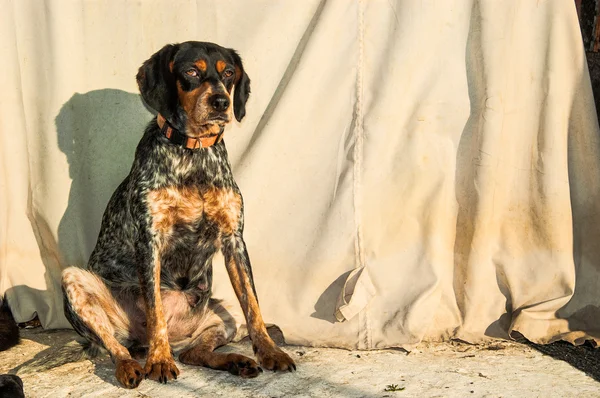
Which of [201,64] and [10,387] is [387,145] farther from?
[10,387]

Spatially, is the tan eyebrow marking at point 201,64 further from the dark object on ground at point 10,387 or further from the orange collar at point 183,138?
the dark object on ground at point 10,387

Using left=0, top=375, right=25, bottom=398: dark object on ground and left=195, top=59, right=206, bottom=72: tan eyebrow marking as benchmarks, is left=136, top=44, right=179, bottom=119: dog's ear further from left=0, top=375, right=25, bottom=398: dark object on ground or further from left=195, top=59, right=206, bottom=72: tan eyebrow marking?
left=0, top=375, right=25, bottom=398: dark object on ground

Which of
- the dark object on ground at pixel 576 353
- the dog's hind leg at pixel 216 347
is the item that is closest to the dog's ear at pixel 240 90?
the dog's hind leg at pixel 216 347

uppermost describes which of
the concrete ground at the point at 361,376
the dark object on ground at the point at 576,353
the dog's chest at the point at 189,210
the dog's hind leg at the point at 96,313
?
the dog's chest at the point at 189,210

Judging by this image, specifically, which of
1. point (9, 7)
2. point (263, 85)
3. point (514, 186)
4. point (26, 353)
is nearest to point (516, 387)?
point (514, 186)

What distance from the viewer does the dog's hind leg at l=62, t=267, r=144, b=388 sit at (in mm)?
4566

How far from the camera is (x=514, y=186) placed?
5.09 m

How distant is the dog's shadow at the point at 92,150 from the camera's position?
538cm

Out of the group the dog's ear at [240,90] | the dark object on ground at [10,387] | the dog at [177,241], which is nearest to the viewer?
the dark object on ground at [10,387]

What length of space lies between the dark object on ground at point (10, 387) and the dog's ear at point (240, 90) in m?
Result: 1.93

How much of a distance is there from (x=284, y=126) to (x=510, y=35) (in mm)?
1465

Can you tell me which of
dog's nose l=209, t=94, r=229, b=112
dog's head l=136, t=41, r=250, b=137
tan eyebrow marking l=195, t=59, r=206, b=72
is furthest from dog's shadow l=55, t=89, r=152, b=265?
dog's nose l=209, t=94, r=229, b=112

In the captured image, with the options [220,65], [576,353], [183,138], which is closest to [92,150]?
[183,138]

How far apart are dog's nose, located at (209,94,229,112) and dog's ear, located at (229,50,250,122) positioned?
0.39 meters
